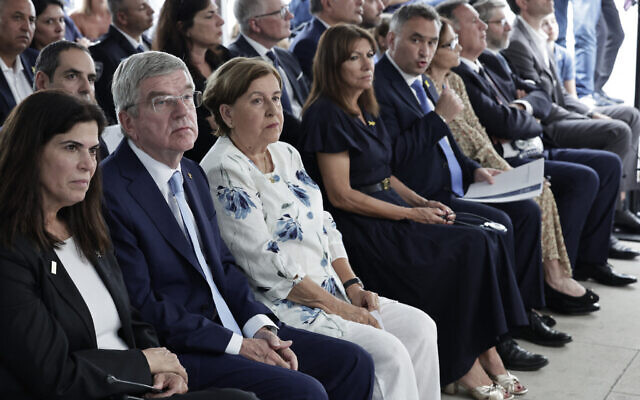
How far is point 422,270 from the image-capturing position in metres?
3.38

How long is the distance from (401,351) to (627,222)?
4.00m

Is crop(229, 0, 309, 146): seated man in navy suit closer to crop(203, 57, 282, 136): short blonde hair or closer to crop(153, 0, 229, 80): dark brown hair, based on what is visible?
crop(153, 0, 229, 80): dark brown hair

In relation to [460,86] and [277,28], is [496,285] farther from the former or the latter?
[277,28]

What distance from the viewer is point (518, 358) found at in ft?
11.8

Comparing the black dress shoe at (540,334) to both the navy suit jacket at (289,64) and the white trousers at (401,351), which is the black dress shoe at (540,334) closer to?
the white trousers at (401,351)

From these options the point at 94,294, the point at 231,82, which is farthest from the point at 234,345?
the point at 231,82

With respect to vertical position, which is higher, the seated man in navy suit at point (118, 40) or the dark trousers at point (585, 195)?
the seated man in navy suit at point (118, 40)

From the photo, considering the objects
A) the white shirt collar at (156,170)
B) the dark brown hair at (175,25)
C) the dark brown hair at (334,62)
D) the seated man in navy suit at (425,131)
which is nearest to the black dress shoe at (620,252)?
the seated man in navy suit at (425,131)

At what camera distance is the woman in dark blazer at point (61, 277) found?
1.73 m

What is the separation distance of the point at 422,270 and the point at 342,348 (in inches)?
41.4

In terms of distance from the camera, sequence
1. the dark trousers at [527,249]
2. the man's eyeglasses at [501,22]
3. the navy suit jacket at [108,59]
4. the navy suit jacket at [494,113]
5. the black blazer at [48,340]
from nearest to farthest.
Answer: the black blazer at [48,340] → the navy suit jacket at [108,59] → the dark trousers at [527,249] → the navy suit jacket at [494,113] → the man's eyeglasses at [501,22]

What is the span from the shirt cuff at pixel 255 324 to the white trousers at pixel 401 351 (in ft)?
1.01

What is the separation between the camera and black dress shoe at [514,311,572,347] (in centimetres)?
390

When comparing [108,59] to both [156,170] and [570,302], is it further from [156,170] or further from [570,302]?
[570,302]
